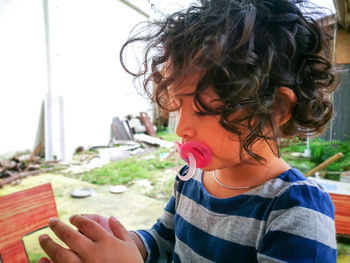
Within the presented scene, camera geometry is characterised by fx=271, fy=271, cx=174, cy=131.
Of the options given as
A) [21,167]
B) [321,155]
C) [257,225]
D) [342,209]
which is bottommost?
[21,167]

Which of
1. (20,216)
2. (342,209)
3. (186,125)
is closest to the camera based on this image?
(186,125)

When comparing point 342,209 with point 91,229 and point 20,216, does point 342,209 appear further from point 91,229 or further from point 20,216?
point 20,216

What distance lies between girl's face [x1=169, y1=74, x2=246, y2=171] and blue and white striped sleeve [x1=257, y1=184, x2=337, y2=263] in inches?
6.4

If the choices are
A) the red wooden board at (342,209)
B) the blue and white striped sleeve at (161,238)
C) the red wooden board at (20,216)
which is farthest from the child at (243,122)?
the red wooden board at (342,209)

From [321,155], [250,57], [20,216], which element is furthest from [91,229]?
[321,155]

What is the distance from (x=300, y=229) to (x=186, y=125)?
325mm

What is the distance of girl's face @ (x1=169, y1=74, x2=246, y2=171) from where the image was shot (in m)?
0.61

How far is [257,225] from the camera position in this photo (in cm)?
65

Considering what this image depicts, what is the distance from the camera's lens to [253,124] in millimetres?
620

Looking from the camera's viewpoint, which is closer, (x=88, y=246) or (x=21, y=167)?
(x=88, y=246)

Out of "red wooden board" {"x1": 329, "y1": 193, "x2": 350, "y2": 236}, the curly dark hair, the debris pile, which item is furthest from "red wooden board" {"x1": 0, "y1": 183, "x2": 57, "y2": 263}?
the debris pile

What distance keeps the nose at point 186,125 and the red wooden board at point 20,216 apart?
3.14 feet

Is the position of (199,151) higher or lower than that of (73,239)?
higher

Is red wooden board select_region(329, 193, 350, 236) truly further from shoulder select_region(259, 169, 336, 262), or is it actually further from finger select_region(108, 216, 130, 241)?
finger select_region(108, 216, 130, 241)
